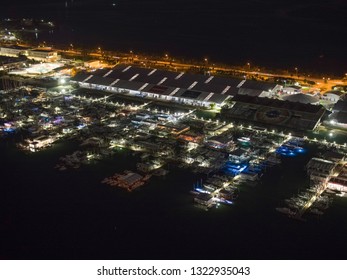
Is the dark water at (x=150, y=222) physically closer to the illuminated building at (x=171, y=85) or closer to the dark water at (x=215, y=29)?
the illuminated building at (x=171, y=85)

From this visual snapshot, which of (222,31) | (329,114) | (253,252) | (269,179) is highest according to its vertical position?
(222,31)

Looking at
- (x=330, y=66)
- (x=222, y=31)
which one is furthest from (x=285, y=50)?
(x=222, y=31)

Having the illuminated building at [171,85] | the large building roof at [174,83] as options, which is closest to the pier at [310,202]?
the illuminated building at [171,85]

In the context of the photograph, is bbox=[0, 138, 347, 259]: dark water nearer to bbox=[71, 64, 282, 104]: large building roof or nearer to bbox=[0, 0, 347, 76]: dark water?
bbox=[71, 64, 282, 104]: large building roof

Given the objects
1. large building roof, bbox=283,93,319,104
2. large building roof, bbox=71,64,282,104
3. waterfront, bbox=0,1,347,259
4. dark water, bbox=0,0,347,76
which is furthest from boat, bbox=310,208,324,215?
dark water, bbox=0,0,347,76

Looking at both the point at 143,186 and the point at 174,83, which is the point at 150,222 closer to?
the point at 143,186

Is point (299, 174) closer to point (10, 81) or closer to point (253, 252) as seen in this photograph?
point (253, 252)

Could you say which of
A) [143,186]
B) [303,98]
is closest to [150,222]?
[143,186]
